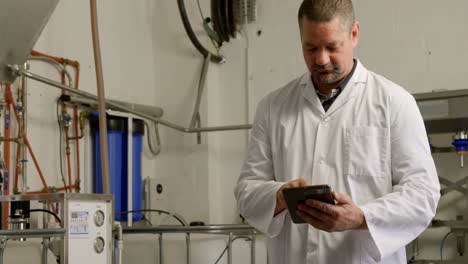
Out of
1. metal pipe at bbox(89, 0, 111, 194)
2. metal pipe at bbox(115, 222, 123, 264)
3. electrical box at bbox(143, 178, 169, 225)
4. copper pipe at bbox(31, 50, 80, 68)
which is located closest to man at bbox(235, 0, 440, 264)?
A: metal pipe at bbox(115, 222, 123, 264)

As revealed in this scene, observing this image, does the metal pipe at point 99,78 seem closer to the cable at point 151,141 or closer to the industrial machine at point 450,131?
the cable at point 151,141

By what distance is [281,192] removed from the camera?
1293 mm

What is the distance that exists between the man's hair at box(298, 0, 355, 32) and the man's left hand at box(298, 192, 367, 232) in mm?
405

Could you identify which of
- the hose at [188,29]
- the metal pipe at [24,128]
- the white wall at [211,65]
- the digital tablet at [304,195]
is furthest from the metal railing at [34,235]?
the hose at [188,29]

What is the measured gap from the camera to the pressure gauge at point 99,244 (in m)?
1.79

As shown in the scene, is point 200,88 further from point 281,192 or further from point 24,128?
point 281,192

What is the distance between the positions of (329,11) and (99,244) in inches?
38.5

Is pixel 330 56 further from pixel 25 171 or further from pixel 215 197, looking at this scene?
pixel 215 197

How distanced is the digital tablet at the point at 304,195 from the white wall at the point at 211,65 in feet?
5.79

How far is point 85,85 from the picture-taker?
305 centimetres

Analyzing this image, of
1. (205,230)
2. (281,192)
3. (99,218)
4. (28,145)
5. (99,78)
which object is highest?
(99,78)

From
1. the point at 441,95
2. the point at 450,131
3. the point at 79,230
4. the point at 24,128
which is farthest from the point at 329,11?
the point at 24,128

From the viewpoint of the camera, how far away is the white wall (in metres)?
2.86

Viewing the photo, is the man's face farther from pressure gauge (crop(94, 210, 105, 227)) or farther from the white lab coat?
pressure gauge (crop(94, 210, 105, 227))
